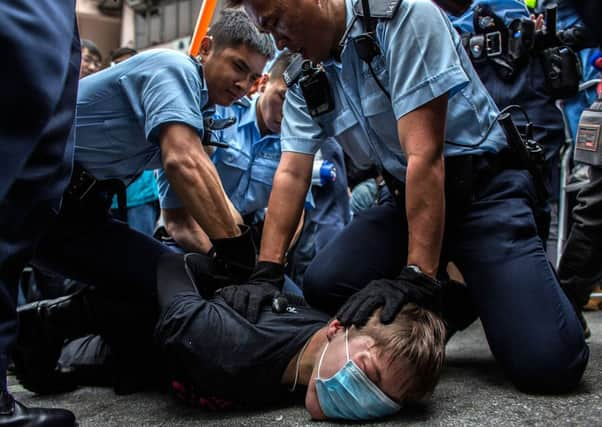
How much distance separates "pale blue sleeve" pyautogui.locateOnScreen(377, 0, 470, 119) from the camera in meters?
1.26

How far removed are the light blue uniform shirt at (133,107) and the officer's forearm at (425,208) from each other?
1.67 feet

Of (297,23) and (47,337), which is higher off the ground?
(297,23)

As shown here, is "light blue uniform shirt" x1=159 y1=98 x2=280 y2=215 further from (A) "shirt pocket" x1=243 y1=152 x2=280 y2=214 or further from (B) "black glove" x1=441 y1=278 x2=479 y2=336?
(B) "black glove" x1=441 y1=278 x2=479 y2=336

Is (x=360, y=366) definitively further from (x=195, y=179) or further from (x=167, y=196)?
(x=167, y=196)

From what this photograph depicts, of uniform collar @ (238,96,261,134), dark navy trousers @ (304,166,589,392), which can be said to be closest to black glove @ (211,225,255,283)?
dark navy trousers @ (304,166,589,392)

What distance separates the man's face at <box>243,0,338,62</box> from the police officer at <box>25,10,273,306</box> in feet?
0.82

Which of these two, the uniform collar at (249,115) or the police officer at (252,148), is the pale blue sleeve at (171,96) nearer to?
the police officer at (252,148)

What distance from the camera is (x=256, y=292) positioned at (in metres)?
1.30

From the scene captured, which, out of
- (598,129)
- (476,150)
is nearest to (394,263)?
(476,150)

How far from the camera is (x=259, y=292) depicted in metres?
1.31

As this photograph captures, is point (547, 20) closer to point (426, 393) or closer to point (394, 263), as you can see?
point (394, 263)

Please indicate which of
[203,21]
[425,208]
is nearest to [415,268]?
[425,208]

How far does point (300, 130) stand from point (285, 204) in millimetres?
199

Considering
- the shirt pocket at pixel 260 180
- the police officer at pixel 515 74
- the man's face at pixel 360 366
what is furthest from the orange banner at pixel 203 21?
the man's face at pixel 360 366
